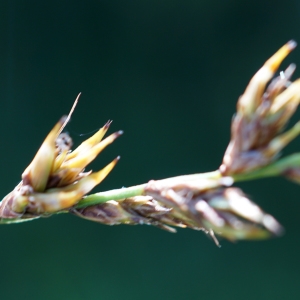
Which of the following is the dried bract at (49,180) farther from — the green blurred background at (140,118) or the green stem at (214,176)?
the green blurred background at (140,118)

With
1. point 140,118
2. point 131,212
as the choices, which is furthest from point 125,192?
point 140,118

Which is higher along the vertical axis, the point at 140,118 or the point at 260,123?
the point at 260,123

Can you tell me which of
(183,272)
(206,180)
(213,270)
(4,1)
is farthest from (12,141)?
(206,180)

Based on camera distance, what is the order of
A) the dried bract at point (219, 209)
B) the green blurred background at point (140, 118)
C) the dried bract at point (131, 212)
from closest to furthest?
the dried bract at point (219, 209), the dried bract at point (131, 212), the green blurred background at point (140, 118)

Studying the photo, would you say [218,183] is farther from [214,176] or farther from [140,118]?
[140,118]

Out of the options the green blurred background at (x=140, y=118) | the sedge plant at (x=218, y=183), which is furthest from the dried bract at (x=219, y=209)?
the green blurred background at (x=140, y=118)

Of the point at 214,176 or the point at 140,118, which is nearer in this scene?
the point at 214,176
